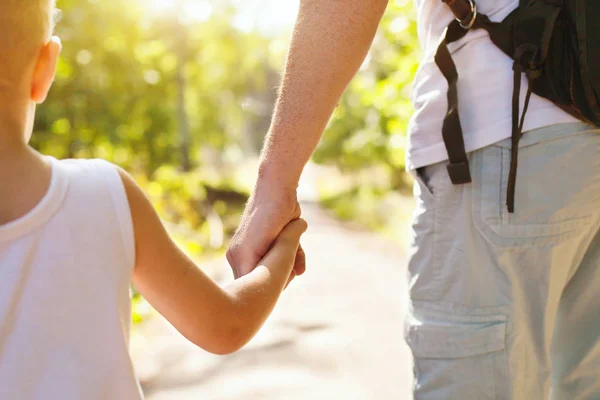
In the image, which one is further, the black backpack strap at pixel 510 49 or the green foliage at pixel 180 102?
the green foliage at pixel 180 102

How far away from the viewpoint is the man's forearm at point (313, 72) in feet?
5.36

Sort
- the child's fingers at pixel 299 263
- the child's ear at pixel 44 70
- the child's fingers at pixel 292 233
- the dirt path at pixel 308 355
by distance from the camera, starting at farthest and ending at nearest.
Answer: the dirt path at pixel 308 355 → the child's fingers at pixel 299 263 → the child's fingers at pixel 292 233 → the child's ear at pixel 44 70

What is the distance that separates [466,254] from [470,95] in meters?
0.34

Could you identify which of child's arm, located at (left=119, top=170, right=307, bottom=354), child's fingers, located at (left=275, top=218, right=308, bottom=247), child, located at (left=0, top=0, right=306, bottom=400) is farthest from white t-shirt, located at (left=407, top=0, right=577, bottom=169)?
child, located at (left=0, top=0, right=306, bottom=400)

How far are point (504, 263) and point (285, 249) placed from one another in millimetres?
489

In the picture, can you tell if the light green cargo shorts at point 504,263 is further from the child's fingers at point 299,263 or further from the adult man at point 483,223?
the child's fingers at point 299,263

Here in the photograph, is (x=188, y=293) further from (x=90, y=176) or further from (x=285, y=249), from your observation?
(x=285, y=249)

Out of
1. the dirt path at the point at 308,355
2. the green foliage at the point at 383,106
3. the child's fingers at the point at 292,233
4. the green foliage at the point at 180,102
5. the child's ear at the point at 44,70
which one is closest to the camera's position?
the child's ear at the point at 44,70

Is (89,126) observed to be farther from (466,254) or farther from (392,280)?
(466,254)

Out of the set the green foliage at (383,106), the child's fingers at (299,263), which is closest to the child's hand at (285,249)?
the child's fingers at (299,263)

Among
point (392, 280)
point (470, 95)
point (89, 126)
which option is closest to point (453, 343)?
point (470, 95)

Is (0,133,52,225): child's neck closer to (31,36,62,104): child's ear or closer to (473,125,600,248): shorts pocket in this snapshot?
(31,36,62,104): child's ear

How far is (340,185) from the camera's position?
24812 mm

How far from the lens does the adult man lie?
1451 mm
